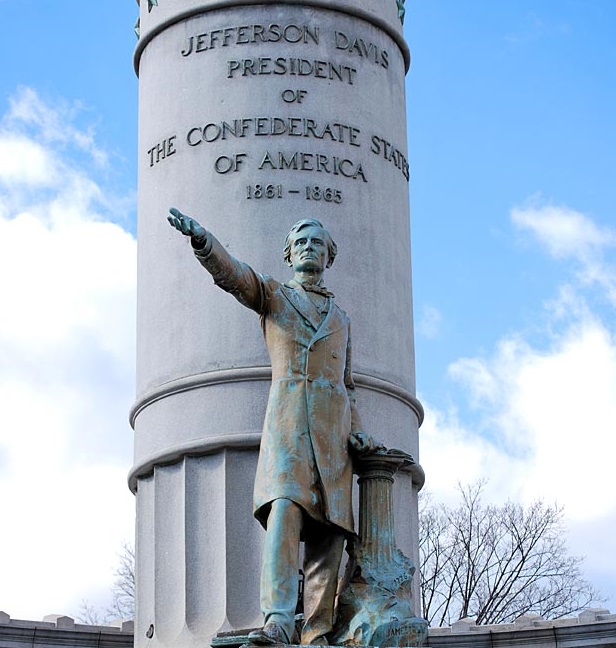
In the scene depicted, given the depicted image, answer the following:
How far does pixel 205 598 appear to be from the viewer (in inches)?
512

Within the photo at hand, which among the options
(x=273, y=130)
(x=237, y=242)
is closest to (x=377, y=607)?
(x=237, y=242)

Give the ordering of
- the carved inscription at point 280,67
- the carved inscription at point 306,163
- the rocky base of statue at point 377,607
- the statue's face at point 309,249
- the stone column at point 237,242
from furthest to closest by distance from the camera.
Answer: the carved inscription at point 280,67 → the carved inscription at point 306,163 → the stone column at point 237,242 → the statue's face at point 309,249 → the rocky base of statue at point 377,607

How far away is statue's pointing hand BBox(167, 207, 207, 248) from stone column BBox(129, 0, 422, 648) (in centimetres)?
437

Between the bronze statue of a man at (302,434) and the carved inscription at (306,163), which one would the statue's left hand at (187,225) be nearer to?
the bronze statue of a man at (302,434)

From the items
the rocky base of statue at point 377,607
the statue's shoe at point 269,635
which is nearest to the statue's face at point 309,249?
the rocky base of statue at point 377,607

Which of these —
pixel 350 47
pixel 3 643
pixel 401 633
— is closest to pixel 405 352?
pixel 350 47

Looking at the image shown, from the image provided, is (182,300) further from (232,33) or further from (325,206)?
(232,33)

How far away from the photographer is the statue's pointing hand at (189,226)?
29.3 ft

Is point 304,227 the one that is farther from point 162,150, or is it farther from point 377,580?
point 162,150

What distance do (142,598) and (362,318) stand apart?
9.59 ft

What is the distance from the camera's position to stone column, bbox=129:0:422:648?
13.3 meters

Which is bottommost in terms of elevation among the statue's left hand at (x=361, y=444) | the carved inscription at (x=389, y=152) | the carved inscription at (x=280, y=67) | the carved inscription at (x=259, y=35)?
the statue's left hand at (x=361, y=444)

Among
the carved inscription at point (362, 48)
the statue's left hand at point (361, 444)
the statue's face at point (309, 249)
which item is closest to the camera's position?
the statue's left hand at point (361, 444)

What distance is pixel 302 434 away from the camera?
30.8 feet
